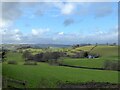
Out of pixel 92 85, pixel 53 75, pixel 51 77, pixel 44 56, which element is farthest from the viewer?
pixel 44 56

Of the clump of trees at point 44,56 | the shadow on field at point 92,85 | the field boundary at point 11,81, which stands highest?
the clump of trees at point 44,56

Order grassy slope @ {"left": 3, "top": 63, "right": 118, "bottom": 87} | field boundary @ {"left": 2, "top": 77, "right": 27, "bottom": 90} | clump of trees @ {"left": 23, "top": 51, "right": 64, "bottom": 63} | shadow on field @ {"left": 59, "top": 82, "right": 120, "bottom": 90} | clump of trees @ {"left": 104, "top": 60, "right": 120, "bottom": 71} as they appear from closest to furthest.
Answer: field boundary @ {"left": 2, "top": 77, "right": 27, "bottom": 90} → shadow on field @ {"left": 59, "top": 82, "right": 120, "bottom": 90} → grassy slope @ {"left": 3, "top": 63, "right": 118, "bottom": 87} → clump of trees @ {"left": 104, "top": 60, "right": 120, "bottom": 71} → clump of trees @ {"left": 23, "top": 51, "right": 64, "bottom": 63}

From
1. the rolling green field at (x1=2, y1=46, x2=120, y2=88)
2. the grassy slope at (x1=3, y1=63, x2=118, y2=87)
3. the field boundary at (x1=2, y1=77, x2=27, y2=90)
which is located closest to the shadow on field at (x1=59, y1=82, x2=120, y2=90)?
the rolling green field at (x1=2, y1=46, x2=120, y2=88)

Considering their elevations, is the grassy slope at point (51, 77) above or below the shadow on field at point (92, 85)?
above

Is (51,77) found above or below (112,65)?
below

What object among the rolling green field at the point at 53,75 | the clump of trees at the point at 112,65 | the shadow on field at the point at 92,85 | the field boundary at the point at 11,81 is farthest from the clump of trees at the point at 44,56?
the shadow on field at the point at 92,85

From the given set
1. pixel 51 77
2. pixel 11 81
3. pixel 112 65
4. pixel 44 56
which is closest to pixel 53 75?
pixel 51 77

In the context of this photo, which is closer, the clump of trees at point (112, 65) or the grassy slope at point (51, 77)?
the grassy slope at point (51, 77)

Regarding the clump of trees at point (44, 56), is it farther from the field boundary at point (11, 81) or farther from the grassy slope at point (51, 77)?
the field boundary at point (11, 81)

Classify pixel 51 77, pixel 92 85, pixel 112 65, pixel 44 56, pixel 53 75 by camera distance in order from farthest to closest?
pixel 44 56 → pixel 112 65 → pixel 53 75 → pixel 51 77 → pixel 92 85

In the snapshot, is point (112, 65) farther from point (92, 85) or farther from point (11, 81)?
point (11, 81)

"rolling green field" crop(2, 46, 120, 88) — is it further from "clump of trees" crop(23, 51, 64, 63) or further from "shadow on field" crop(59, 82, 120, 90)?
"clump of trees" crop(23, 51, 64, 63)

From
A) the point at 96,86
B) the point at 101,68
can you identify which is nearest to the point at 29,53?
the point at 101,68

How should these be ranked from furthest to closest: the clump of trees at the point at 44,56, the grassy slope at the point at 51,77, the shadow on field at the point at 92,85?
1. the clump of trees at the point at 44,56
2. the grassy slope at the point at 51,77
3. the shadow on field at the point at 92,85
